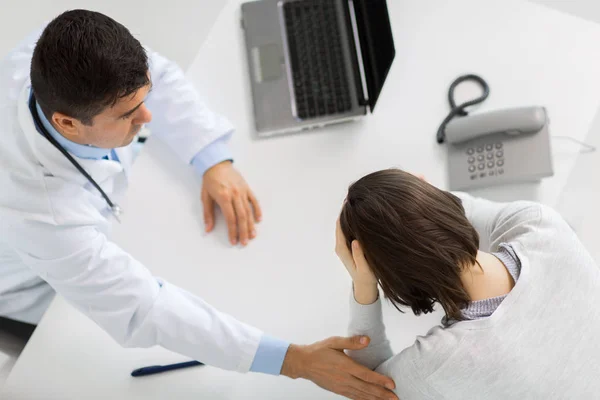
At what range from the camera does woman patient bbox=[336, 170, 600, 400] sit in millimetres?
752

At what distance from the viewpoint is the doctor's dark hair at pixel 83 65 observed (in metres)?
0.78

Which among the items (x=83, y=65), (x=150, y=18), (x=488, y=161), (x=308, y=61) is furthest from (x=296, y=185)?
(x=150, y=18)

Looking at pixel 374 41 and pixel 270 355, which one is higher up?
pixel 374 41

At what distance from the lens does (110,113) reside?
84 centimetres

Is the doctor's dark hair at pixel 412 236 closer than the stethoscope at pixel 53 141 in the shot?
Yes

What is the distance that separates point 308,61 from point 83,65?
1.70 ft

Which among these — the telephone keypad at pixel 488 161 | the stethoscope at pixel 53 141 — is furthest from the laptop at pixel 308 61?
the stethoscope at pixel 53 141

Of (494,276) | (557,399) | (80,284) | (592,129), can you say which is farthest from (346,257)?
(592,129)

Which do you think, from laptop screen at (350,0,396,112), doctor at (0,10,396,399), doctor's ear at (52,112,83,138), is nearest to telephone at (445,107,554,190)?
laptop screen at (350,0,396,112)

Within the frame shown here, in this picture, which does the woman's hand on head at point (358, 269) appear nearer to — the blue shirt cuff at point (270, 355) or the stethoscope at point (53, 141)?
the blue shirt cuff at point (270, 355)

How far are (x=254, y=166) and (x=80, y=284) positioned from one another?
1.34ft

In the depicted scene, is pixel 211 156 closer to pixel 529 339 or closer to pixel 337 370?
pixel 337 370

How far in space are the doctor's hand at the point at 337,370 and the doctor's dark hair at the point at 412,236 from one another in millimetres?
188

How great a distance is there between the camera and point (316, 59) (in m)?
1.17
